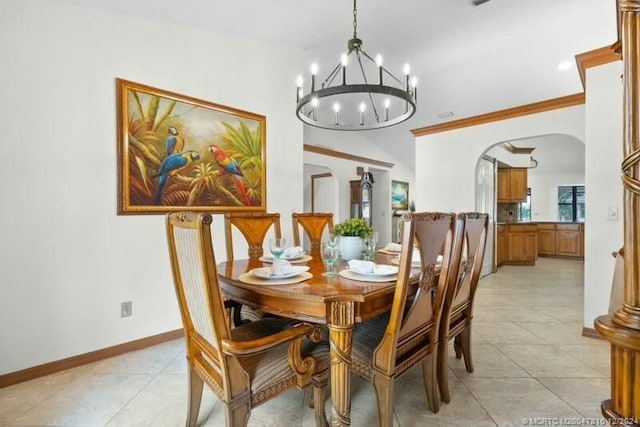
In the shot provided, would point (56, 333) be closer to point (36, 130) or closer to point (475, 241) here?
point (36, 130)

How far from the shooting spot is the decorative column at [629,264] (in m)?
0.55

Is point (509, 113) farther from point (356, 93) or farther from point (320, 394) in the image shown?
point (320, 394)

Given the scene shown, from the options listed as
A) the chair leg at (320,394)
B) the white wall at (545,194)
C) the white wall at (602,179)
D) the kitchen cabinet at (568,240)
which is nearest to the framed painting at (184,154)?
the chair leg at (320,394)

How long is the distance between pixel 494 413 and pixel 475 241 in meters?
0.93

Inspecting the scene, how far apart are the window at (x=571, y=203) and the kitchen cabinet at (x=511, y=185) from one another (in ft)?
10.5

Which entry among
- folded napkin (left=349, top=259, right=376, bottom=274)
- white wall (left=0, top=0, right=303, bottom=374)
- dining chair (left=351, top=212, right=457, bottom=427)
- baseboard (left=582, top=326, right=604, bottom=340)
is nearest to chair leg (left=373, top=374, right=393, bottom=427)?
dining chair (left=351, top=212, right=457, bottom=427)

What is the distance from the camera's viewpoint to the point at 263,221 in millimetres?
2471

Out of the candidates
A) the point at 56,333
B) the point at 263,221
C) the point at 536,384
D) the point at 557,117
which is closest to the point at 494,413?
the point at 536,384

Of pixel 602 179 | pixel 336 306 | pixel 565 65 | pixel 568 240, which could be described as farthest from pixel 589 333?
pixel 568 240

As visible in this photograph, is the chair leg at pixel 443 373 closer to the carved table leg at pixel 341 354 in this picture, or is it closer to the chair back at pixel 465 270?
the chair back at pixel 465 270

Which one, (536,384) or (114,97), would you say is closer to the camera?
(536,384)

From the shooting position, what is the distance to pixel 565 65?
12.2 ft

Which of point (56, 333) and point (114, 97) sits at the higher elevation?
point (114, 97)

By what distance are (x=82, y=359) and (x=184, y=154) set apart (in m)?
1.70
